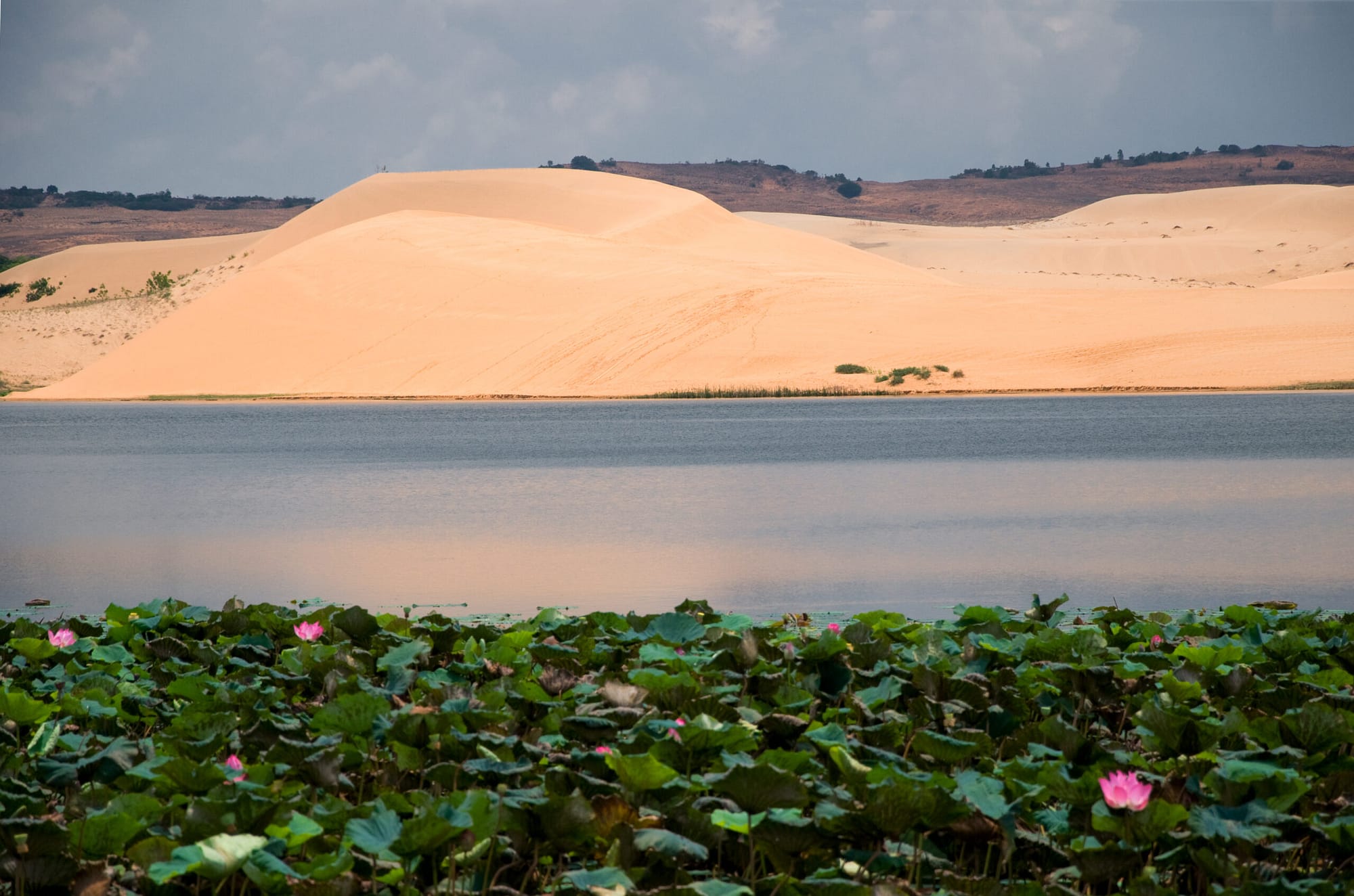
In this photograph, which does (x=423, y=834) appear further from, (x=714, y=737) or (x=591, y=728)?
(x=591, y=728)

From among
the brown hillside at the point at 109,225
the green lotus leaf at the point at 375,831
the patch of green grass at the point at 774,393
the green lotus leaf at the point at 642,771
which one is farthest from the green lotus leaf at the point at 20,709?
the brown hillside at the point at 109,225

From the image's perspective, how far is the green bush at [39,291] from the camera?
316 ft

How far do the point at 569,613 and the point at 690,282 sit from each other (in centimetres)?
4868

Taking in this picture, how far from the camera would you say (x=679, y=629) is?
6.08 metres

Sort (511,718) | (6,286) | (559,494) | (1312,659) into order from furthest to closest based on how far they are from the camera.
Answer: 1. (6,286)
2. (559,494)
3. (1312,659)
4. (511,718)

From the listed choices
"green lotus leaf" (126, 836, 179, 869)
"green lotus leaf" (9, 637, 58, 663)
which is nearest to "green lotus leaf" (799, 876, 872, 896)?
"green lotus leaf" (126, 836, 179, 869)

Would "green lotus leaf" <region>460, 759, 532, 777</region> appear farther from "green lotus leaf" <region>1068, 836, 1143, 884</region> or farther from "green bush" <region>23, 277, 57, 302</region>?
"green bush" <region>23, 277, 57, 302</region>

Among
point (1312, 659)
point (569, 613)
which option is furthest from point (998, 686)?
point (569, 613)

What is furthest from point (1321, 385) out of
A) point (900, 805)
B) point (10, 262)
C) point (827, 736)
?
point (10, 262)

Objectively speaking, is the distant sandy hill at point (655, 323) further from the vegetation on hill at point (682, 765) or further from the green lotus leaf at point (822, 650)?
the green lotus leaf at point (822, 650)

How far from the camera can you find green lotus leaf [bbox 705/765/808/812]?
338 centimetres

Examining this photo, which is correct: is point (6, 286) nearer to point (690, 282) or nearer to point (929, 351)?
point (690, 282)

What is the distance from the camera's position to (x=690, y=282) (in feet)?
188

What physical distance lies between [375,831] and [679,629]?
9.85ft
